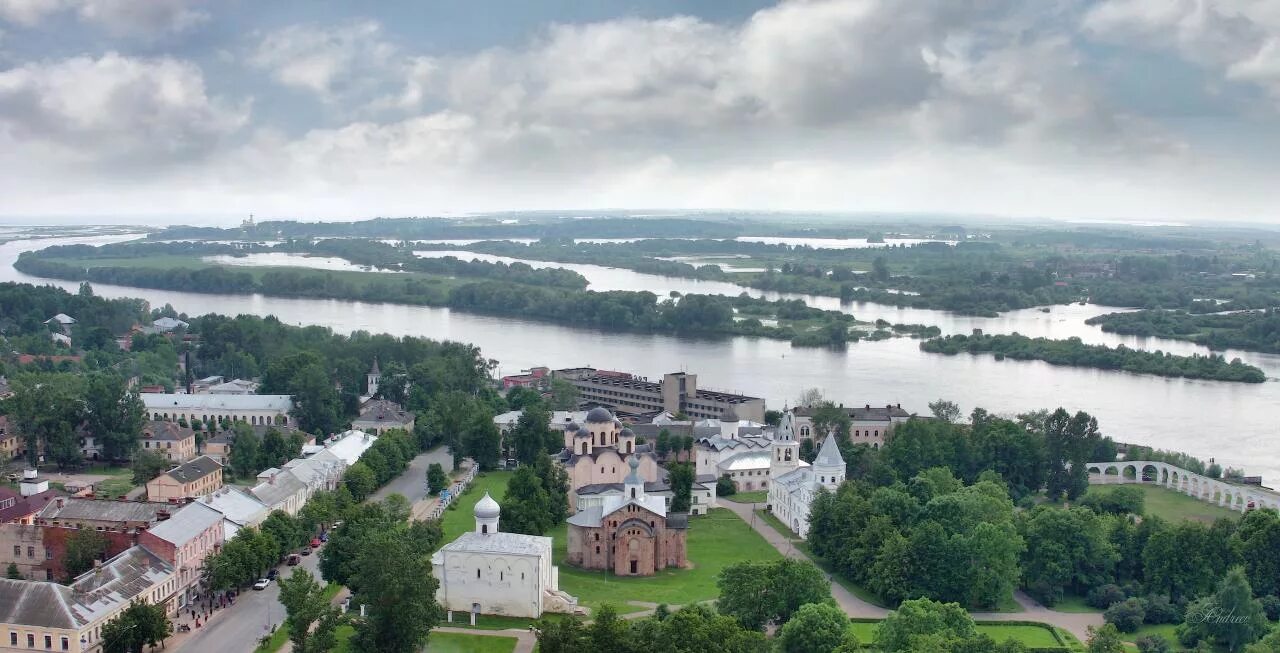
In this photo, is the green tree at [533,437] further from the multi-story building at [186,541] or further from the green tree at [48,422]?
the green tree at [48,422]

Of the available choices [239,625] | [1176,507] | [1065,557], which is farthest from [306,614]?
[1176,507]

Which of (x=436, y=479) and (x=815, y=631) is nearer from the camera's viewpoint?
(x=815, y=631)

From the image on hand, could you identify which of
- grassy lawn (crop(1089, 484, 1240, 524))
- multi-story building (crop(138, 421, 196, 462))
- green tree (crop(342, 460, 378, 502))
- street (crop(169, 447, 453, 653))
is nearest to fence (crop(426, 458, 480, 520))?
green tree (crop(342, 460, 378, 502))

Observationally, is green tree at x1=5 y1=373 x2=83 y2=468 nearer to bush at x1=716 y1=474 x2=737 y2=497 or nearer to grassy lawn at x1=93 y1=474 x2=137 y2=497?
grassy lawn at x1=93 y1=474 x2=137 y2=497

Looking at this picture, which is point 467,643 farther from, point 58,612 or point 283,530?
point 58,612

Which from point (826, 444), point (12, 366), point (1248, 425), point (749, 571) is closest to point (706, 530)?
point (826, 444)

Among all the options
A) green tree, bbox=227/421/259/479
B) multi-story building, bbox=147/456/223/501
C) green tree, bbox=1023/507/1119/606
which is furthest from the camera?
green tree, bbox=227/421/259/479

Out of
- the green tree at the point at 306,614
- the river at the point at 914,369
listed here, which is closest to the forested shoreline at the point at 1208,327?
the river at the point at 914,369
